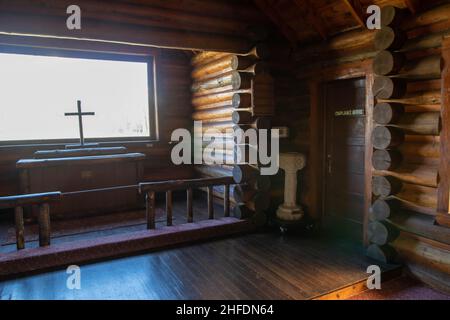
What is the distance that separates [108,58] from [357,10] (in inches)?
213

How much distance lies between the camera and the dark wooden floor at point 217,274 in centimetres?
362

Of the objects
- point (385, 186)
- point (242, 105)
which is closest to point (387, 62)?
point (385, 186)

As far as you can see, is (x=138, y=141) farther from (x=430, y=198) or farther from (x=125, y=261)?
(x=430, y=198)

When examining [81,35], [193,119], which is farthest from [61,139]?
[81,35]

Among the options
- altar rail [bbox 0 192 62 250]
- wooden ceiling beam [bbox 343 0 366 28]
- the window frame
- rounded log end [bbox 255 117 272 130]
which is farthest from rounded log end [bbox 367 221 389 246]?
the window frame

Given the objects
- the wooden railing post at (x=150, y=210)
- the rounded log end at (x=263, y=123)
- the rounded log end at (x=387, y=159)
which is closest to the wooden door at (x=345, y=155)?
the rounded log end at (x=387, y=159)

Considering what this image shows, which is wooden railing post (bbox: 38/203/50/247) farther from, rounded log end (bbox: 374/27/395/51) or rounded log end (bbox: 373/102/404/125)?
rounded log end (bbox: 374/27/395/51)

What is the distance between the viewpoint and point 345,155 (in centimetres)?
532

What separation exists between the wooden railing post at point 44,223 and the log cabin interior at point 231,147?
0.9 inches

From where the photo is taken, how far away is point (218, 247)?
502 centimetres

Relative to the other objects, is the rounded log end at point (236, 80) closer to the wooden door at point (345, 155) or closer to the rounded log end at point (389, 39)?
the wooden door at point (345, 155)

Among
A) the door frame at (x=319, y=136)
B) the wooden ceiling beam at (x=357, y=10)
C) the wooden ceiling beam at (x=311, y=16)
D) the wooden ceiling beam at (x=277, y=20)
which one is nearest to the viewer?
the wooden ceiling beam at (x=357, y=10)

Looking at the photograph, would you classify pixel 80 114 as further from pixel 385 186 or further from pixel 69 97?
pixel 385 186
